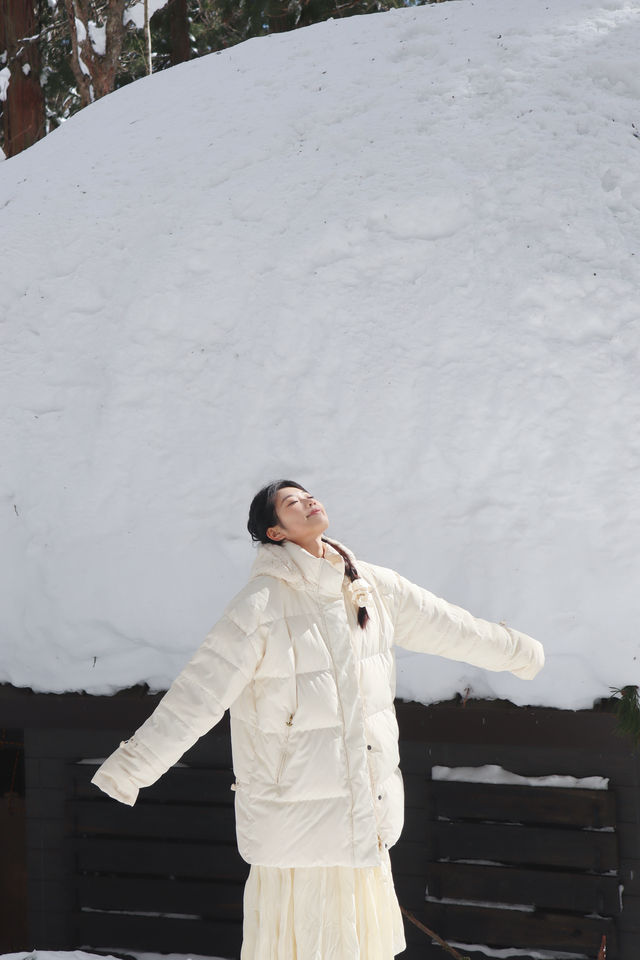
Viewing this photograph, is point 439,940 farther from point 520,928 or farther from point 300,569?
point 300,569

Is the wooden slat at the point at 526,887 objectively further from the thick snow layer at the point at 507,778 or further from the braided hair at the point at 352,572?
the braided hair at the point at 352,572

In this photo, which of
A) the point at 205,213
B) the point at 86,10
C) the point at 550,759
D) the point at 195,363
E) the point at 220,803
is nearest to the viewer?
the point at 550,759

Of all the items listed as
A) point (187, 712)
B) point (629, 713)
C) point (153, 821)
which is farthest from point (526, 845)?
point (187, 712)

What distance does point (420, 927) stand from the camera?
2938mm

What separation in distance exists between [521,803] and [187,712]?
1.39 metres

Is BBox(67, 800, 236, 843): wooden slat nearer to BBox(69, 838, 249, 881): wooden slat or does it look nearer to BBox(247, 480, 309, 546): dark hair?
BBox(69, 838, 249, 881): wooden slat

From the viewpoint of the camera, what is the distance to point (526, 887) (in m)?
2.92

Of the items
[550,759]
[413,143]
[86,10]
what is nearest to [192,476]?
[550,759]

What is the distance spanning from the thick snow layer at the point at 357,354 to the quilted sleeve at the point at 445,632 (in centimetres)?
47

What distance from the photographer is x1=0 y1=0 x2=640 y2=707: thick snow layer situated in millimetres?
3154

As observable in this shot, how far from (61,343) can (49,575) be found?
1.18 meters

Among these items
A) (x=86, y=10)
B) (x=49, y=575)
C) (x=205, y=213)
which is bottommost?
(x=49, y=575)

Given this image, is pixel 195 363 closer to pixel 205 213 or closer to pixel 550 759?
pixel 205 213

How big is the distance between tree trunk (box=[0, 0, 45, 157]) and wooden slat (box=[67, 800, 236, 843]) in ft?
26.2
